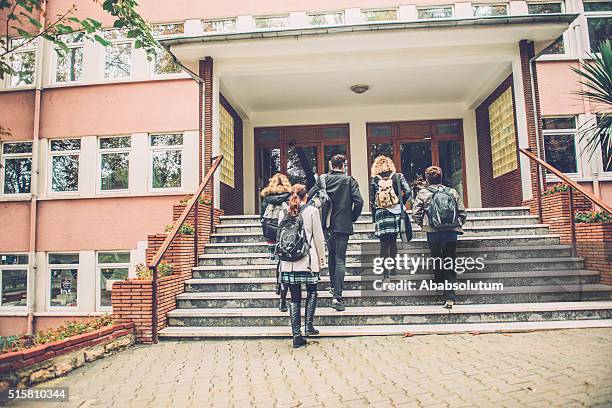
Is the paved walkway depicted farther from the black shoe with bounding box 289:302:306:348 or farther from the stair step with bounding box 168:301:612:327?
the stair step with bounding box 168:301:612:327

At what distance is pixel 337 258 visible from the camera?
5.48 m

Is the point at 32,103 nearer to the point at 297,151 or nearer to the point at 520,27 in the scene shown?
the point at 297,151

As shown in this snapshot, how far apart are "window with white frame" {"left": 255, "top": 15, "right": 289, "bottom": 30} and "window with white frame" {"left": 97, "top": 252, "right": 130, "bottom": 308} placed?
7.92 metres

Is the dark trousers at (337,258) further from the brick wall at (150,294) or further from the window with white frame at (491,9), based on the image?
the window with white frame at (491,9)

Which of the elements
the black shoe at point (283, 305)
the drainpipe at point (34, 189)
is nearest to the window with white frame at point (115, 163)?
the drainpipe at point (34, 189)

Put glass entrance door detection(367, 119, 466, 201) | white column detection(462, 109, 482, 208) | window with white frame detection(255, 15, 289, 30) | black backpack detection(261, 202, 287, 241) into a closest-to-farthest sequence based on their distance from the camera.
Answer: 1. black backpack detection(261, 202, 287, 241)
2. white column detection(462, 109, 482, 208)
3. glass entrance door detection(367, 119, 466, 201)
4. window with white frame detection(255, 15, 289, 30)

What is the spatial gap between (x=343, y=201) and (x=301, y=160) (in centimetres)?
745

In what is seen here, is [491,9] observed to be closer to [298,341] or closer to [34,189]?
[298,341]

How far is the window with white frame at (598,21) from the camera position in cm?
1143

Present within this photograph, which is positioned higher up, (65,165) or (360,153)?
(360,153)

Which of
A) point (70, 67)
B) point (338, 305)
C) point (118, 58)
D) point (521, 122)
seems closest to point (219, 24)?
point (118, 58)

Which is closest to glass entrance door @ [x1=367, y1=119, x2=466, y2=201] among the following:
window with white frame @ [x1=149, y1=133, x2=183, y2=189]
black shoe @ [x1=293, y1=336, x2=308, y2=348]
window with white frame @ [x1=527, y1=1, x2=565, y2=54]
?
window with white frame @ [x1=527, y1=1, x2=565, y2=54]

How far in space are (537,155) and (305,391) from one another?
7.50 metres

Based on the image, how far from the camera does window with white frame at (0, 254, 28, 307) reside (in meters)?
12.1
